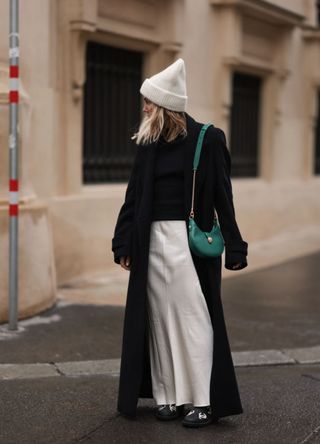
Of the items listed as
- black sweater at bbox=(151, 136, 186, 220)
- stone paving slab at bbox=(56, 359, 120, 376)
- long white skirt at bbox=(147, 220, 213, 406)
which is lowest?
stone paving slab at bbox=(56, 359, 120, 376)

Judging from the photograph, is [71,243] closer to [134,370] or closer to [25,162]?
[25,162]

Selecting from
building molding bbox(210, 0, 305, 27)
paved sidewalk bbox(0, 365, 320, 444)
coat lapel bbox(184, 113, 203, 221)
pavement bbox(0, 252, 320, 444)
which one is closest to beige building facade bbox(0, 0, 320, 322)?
building molding bbox(210, 0, 305, 27)

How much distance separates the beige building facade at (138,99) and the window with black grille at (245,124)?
0.15 feet

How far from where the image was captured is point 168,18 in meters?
9.95

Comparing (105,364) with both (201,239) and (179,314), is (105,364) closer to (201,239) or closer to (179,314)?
(179,314)

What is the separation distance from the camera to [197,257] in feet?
14.4

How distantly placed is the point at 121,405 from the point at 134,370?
0.70ft

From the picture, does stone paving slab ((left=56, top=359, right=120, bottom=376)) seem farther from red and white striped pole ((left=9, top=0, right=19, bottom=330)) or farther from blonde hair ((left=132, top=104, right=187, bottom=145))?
blonde hair ((left=132, top=104, right=187, bottom=145))

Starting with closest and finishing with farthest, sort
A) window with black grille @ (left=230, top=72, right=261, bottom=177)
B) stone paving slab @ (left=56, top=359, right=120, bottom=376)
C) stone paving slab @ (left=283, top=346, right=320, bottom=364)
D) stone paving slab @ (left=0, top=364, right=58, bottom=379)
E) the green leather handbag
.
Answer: the green leather handbag < stone paving slab @ (left=0, top=364, right=58, bottom=379) < stone paving slab @ (left=56, top=359, right=120, bottom=376) < stone paving slab @ (left=283, top=346, right=320, bottom=364) < window with black grille @ (left=230, top=72, right=261, bottom=177)

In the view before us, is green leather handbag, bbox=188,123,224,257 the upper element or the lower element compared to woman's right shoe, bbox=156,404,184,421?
upper

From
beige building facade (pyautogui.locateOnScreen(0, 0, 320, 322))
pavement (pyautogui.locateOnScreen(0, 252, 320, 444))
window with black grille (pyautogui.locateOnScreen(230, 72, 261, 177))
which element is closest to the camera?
pavement (pyautogui.locateOnScreen(0, 252, 320, 444))

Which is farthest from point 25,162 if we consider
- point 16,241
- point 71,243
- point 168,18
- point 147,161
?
point 168,18

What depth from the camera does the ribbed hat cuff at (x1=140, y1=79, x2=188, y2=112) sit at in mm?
4320

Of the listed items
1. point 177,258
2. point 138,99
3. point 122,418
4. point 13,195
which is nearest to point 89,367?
point 122,418
